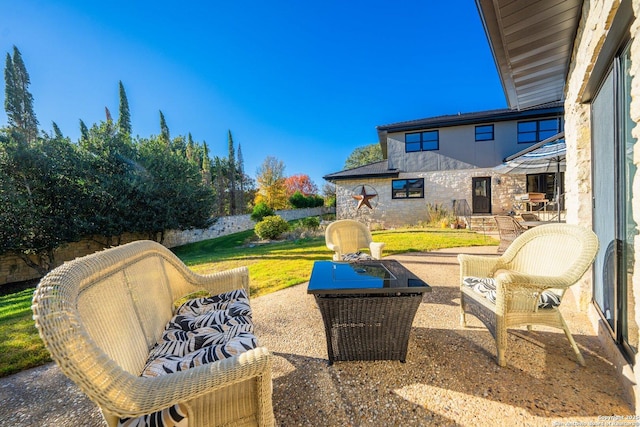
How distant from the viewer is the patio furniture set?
2.92ft

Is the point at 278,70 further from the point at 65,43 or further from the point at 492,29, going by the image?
the point at 492,29

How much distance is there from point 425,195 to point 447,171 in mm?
1562

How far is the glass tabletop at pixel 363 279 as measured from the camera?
6.32 feet

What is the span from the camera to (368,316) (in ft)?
6.47

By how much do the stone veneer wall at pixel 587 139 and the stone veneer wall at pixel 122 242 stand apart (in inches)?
430

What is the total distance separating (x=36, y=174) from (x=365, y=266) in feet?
36.6

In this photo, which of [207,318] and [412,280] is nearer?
A: [207,318]

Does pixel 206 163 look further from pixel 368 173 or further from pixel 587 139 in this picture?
pixel 587 139

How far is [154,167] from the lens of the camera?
1066 cm

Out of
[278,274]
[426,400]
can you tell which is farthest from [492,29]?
[278,274]

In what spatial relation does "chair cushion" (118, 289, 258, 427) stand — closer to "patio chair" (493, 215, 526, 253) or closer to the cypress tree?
"patio chair" (493, 215, 526, 253)

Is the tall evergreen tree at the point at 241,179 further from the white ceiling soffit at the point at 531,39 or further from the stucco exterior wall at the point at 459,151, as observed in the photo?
the white ceiling soffit at the point at 531,39

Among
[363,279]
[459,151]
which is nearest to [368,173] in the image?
[459,151]

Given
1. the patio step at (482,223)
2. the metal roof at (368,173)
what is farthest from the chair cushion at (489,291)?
the metal roof at (368,173)
